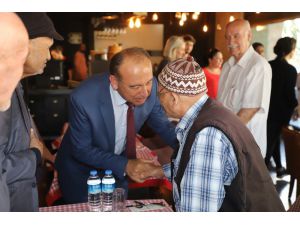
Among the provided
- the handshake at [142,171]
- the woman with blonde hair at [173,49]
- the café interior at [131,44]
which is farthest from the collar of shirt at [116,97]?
the woman with blonde hair at [173,49]

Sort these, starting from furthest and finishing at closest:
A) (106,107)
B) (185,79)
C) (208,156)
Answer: (106,107)
(185,79)
(208,156)

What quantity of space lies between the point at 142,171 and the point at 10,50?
1.28 meters

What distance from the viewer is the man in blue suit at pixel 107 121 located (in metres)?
2.04

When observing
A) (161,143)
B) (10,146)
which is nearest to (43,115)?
(161,143)

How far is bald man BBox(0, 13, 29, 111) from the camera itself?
857mm

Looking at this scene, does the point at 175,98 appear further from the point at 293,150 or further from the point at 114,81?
the point at 293,150

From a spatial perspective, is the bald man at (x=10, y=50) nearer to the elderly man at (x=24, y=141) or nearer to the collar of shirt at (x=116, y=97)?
the elderly man at (x=24, y=141)

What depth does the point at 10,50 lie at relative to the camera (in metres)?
0.87

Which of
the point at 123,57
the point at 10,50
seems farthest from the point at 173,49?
the point at 10,50

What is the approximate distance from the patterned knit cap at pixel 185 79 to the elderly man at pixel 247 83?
5.14ft

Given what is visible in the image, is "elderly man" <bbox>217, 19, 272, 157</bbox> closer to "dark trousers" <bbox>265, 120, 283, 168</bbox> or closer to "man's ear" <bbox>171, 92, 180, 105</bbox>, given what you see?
"dark trousers" <bbox>265, 120, 283, 168</bbox>

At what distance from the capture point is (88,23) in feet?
39.0

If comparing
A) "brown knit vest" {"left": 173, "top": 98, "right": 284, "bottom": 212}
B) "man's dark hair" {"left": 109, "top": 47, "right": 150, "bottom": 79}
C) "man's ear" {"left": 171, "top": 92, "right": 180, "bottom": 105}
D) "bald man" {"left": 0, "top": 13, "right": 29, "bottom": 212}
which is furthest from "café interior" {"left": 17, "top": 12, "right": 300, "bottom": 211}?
"bald man" {"left": 0, "top": 13, "right": 29, "bottom": 212}

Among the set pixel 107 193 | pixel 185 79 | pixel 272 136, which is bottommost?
pixel 272 136
